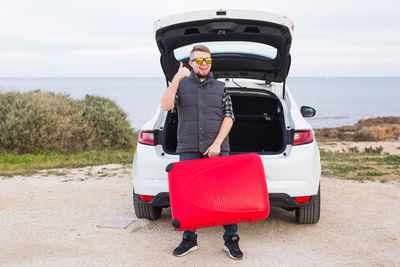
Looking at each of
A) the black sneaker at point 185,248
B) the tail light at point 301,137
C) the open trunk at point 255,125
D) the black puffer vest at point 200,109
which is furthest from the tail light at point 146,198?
the open trunk at point 255,125

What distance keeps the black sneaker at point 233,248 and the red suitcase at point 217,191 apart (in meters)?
0.34

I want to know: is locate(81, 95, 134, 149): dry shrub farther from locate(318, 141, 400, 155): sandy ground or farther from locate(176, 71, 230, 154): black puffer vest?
locate(176, 71, 230, 154): black puffer vest

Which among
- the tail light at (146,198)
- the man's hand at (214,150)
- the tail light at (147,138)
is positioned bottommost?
the tail light at (146,198)

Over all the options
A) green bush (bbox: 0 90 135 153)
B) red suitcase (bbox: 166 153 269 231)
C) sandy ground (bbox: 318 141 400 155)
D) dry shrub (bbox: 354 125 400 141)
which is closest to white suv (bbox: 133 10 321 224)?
red suitcase (bbox: 166 153 269 231)

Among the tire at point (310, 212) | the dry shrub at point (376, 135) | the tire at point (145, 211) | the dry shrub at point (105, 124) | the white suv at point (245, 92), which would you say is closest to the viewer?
the white suv at point (245, 92)

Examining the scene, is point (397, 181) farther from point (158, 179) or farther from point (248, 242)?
point (158, 179)

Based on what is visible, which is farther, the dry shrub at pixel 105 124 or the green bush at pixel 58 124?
the dry shrub at pixel 105 124

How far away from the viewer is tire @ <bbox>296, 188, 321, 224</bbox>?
4.71 m

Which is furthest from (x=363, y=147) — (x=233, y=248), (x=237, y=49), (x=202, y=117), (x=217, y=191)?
(x=217, y=191)

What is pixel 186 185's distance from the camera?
3656 millimetres

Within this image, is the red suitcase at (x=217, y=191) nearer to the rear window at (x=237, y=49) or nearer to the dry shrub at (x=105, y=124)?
the rear window at (x=237, y=49)

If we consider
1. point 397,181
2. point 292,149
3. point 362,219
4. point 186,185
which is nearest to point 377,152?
point 397,181

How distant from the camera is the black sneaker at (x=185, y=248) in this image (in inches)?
156

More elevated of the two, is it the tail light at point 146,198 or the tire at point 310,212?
the tail light at point 146,198
